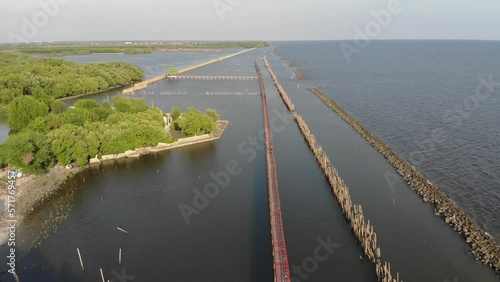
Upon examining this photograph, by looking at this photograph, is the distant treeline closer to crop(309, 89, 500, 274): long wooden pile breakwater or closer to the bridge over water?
the bridge over water

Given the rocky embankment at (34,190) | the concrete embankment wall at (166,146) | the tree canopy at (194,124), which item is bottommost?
the rocky embankment at (34,190)

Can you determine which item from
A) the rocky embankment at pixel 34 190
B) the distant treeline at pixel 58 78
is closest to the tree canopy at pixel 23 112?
the distant treeline at pixel 58 78

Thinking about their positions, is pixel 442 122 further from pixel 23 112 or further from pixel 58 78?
pixel 58 78

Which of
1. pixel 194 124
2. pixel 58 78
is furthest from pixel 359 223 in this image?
pixel 58 78

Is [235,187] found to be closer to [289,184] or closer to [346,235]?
[289,184]

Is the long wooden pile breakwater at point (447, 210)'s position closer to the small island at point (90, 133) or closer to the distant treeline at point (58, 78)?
the small island at point (90, 133)

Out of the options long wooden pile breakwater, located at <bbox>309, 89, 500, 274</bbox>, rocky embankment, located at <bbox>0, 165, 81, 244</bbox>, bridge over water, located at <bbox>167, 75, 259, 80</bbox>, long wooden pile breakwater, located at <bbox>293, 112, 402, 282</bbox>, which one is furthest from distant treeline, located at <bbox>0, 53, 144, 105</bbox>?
long wooden pile breakwater, located at <bbox>309, 89, 500, 274</bbox>
